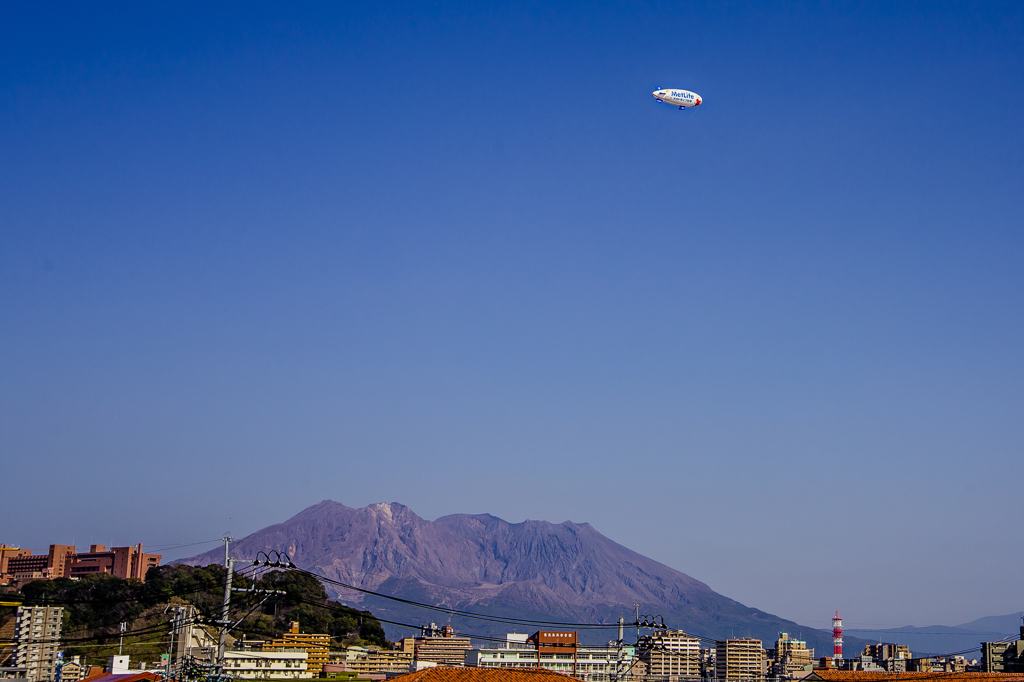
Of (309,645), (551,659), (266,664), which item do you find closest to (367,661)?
(309,645)

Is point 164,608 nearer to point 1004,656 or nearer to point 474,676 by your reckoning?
point 474,676

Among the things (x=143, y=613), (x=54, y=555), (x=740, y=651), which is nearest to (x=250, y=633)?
(x=143, y=613)

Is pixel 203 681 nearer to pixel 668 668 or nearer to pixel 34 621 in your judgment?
pixel 34 621

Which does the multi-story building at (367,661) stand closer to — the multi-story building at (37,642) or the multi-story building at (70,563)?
the multi-story building at (37,642)

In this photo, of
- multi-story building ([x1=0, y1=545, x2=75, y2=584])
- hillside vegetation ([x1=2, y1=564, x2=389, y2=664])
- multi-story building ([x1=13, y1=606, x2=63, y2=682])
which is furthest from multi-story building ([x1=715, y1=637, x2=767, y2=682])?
multi-story building ([x1=13, y1=606, x2=63, y2=682])

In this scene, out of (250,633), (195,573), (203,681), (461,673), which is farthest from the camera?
(195,573)

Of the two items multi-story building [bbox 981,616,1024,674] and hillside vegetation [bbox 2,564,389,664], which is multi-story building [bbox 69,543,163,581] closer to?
hillside vegetation [bbox 2,564,389,664]
